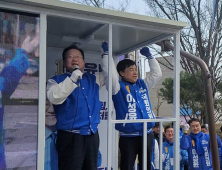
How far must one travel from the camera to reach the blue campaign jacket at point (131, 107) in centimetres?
301

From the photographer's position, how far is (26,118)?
7.70 ft

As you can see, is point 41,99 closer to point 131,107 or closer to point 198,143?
point 131,107

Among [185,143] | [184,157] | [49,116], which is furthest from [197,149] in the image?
[49,116]

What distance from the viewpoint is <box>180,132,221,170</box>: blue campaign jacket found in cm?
446

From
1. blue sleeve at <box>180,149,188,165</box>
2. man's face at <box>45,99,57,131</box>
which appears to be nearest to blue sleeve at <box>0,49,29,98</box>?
man's face at <box>45,99,57,131</box>

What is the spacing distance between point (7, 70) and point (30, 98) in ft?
1.00

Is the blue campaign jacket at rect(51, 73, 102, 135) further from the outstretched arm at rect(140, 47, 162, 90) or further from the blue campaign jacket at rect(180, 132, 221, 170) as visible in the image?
the blue campaign jacket at rect(180, 132, 221, 170)

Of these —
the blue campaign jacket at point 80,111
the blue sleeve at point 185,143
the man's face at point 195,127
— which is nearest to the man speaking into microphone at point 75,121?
the blue campaign jacket at point 80,111

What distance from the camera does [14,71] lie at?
232 cm

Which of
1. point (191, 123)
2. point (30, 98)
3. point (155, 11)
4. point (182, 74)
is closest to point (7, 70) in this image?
point (30, 98)

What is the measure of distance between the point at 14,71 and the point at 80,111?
2.28ft

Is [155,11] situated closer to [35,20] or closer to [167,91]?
[167,91]

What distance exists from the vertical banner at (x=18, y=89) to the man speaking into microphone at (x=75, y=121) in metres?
0.23

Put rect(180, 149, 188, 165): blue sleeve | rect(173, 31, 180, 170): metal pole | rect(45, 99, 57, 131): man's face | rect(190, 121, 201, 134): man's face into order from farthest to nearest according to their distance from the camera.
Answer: rect(180, 149, 188, 165): blue sleeve → rect(190, 121, 201, 134): man's face → rect(45, 99, 57, 131): man's face → rect(173, 31, 180, 170): metal pole
